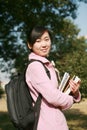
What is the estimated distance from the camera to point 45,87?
3.38 m

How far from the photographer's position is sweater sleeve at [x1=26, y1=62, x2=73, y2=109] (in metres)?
3.37

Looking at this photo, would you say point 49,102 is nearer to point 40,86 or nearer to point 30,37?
point 40,86

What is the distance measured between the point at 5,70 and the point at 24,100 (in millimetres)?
18711

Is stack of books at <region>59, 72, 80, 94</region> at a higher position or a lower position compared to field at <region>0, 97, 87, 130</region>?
higher

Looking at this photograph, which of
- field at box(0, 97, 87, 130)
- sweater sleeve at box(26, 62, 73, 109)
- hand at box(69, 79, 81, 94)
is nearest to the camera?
sweater sleeve at box(26, 62, 73, 109)

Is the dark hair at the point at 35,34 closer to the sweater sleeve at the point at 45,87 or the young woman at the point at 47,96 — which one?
the young woman at the point at 47,96

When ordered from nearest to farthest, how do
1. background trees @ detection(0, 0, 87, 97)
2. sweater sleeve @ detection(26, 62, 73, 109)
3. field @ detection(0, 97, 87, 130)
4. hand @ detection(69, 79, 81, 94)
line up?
sweater sleeve @ detection(26, 62, 73, 109) < hand @ detection(69, 79, 81, 94) < background trees @ detection(0, 0, 87, 97) < field @ detection(0, 97, 87, 130)

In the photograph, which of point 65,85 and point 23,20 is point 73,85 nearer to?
point 65,85

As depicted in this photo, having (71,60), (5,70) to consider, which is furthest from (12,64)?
(71,60)

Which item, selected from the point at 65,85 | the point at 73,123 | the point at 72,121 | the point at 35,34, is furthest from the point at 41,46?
the point at 72,121

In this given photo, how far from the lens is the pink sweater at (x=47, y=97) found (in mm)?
3379

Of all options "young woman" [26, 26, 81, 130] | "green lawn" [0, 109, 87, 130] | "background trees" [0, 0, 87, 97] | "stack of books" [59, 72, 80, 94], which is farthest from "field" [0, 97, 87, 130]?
"young woman" [26, 26, 81, 130]

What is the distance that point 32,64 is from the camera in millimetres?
3438

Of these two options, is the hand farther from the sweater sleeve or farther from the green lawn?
the green lawn
